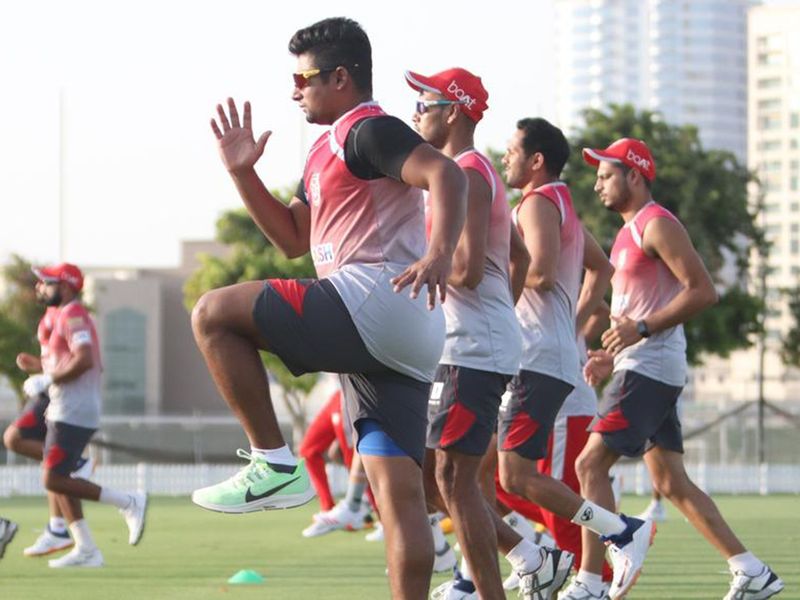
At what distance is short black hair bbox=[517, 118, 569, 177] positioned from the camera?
8953 millimetres

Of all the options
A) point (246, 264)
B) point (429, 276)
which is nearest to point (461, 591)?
point (429, 276)

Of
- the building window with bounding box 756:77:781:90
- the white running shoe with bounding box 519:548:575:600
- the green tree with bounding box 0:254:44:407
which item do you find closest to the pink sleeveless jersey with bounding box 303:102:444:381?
the white running shoe with bounding box 519:548:575:600

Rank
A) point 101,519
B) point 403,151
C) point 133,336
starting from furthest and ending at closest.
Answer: point 133,336
point 101,519
point 403,151

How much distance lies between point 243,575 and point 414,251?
516cm

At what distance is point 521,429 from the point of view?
8.34 metres

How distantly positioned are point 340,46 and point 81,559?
22.6 feet

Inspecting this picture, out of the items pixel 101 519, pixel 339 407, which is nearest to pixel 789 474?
pixel 101 519

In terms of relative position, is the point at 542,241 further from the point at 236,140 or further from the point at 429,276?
the point at 429,276

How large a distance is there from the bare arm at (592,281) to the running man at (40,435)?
174 inches

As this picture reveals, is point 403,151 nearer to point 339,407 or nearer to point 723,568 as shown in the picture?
point 723,568

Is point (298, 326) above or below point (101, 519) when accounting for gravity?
above

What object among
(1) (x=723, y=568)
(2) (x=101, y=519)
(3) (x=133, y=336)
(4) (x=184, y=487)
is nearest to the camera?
(1) (x=723, y=568)

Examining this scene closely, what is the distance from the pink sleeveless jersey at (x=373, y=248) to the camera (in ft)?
19.4

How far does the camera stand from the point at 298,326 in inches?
230
